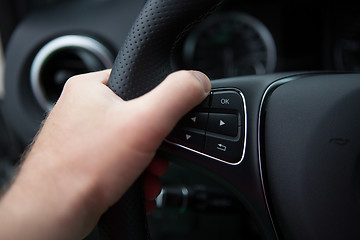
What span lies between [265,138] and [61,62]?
3.08ft

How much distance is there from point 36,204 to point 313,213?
0.40 m

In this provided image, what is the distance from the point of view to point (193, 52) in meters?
1.44

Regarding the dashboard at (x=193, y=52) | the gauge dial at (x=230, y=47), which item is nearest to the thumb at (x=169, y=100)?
the dashboard at (x=193, y=52)

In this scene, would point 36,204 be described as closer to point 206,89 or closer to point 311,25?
point 206,89

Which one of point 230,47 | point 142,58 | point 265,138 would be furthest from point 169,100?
point 230,47

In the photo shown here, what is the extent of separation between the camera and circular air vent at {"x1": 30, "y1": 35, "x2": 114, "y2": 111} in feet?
4.00

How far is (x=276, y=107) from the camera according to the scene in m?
0.58

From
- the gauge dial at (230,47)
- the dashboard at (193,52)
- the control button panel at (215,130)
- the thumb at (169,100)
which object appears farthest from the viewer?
the gauge dial at (230,47)

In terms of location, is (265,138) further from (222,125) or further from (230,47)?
(230,47)

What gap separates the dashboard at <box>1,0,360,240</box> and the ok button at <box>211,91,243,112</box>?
57 cm

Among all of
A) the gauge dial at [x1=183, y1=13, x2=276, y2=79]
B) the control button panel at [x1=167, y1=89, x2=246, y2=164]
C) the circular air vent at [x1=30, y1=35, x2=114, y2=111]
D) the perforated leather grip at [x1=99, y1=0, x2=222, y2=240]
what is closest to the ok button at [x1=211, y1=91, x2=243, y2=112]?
the control button panel at [x1=167, y1=89, x2=246, y2=164]

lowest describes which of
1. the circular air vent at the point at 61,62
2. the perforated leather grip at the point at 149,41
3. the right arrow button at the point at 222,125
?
the circular air vent at the point at 61,62

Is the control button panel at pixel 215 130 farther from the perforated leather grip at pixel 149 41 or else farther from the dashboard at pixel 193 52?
the dashboard at pixel 193 52

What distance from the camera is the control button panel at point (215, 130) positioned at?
1.92ft
